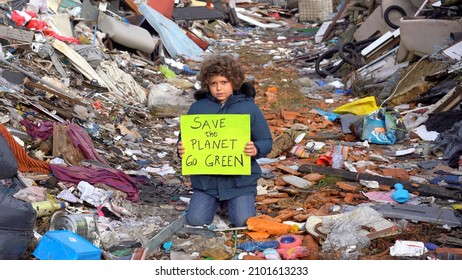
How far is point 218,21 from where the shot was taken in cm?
2267

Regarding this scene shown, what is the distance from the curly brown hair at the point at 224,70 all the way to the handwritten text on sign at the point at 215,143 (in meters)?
0.30

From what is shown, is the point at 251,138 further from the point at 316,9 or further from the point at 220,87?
the point at 316,9

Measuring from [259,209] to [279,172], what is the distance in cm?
138

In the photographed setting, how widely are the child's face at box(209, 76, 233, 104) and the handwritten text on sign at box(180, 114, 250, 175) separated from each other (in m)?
0.20

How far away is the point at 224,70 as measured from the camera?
5383mm

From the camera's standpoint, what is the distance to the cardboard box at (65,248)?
169 inches

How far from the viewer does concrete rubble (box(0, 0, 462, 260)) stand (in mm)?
5004

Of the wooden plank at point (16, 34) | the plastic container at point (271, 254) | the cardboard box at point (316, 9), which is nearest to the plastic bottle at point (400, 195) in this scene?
the plastic container at point (271, 254)

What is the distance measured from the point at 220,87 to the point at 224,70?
5.3 inches

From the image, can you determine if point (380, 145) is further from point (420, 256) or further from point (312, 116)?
point (420, 256)

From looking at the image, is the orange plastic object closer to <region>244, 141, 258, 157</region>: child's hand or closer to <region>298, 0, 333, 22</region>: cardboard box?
<region>244, 141, 258, 157</region>: child's hand

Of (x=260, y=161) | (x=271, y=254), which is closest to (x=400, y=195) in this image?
(x=271, y=254)

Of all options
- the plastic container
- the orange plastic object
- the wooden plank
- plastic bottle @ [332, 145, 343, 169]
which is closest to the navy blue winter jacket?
the orange plastic object

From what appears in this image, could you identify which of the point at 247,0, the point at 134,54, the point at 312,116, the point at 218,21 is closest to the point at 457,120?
the point at 312,116
